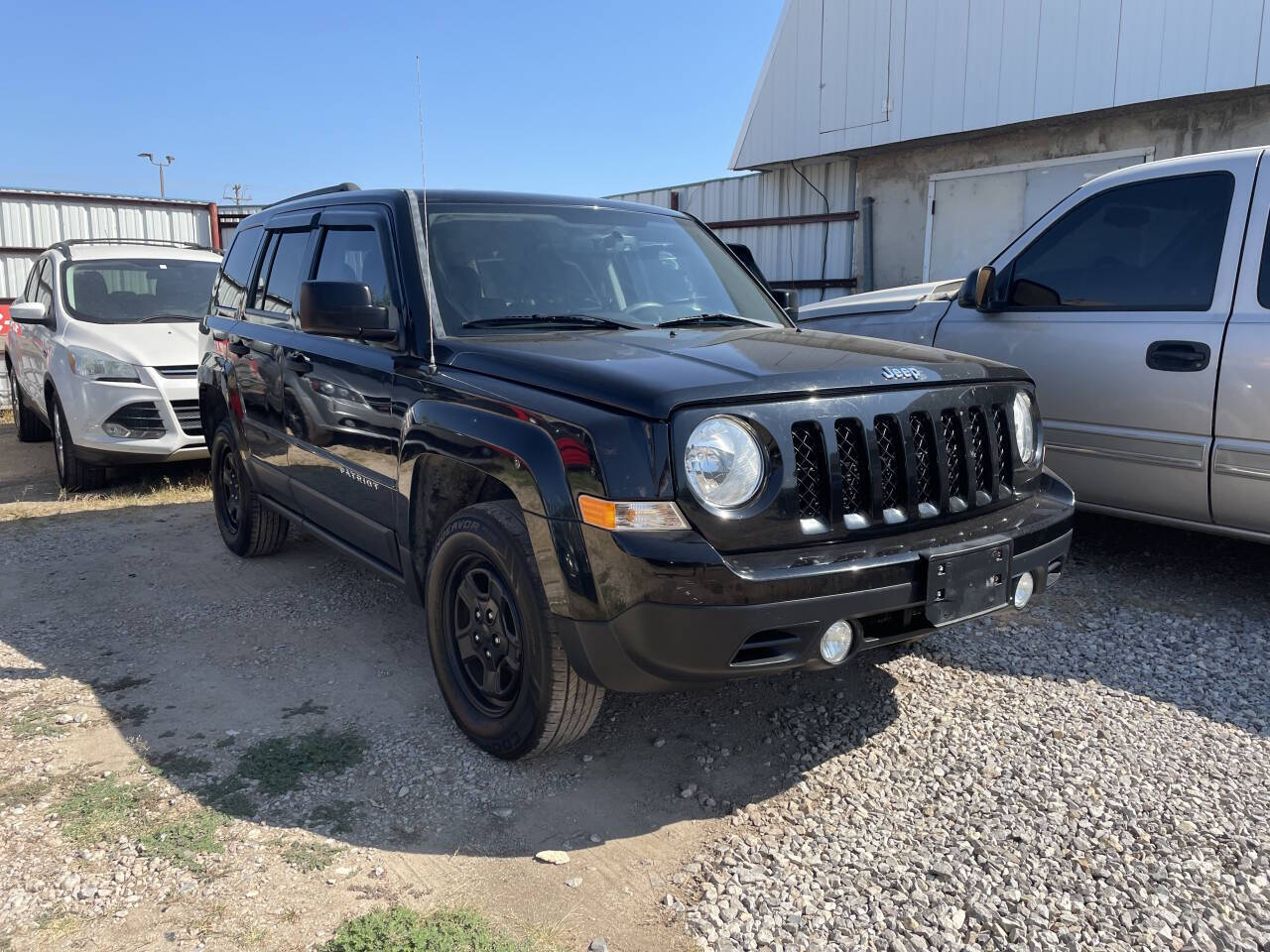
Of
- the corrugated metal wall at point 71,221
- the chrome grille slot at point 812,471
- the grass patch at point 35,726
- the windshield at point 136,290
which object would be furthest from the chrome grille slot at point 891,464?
the corrugated metal wall at point 71,221

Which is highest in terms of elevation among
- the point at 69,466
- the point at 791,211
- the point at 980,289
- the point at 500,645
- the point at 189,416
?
the point at 791,211

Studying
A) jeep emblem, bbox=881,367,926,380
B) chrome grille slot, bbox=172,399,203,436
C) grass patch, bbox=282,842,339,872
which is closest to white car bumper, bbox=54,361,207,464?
chrome grille slot, bbox=172,399,203,436

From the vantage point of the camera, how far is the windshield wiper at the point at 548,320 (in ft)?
11.5

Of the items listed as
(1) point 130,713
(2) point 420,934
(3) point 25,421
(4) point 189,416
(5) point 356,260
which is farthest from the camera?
(3) point 25,421

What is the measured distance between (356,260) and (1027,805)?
127 inches

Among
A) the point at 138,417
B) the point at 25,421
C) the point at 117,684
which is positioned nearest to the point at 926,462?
the point at 117,684

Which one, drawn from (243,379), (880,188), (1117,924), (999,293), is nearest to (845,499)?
(1117,924)

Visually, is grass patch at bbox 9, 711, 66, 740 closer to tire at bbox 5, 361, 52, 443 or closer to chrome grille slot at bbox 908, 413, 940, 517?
chrome grille slot at bbox 908, 413, 940, 517

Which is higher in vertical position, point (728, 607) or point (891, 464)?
point (891, 464)

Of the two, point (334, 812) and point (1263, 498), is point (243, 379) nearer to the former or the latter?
point (334, 812)

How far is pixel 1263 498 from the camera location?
13.5 ft

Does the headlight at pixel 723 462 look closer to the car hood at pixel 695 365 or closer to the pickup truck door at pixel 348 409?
the car hood at pixel 695 365

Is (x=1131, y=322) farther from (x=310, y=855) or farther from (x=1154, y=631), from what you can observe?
(x=310, y=855)

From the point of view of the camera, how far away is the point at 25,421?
32.5 ft
